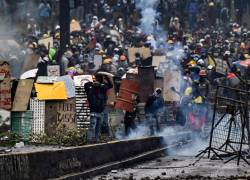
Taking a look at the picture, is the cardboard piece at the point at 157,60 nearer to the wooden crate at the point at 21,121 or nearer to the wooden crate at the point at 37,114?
the wooden crate at the point at 37,114

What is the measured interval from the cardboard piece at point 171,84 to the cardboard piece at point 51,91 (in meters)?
6.29

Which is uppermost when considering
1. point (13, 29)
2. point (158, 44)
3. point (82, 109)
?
point (13, 29)

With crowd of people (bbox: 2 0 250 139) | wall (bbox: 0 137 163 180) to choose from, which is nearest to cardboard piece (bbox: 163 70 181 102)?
crowd of people (bbox: 2 0 250 139)

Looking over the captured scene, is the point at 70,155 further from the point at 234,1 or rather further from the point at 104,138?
the point at 234,1

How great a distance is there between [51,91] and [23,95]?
626 millimetres

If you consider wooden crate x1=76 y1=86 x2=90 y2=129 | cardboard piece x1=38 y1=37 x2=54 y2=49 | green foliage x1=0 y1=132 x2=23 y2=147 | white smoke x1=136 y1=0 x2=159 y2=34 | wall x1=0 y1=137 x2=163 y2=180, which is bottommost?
wall x1=0 y1=137 x2=163 y2=180

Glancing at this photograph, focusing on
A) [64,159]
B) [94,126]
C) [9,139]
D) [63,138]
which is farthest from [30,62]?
[64,159]

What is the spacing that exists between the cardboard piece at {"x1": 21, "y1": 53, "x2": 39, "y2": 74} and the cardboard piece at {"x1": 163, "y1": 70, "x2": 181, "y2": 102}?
171 inches

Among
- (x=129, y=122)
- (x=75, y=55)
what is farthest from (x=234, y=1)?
(x=129, y=122)

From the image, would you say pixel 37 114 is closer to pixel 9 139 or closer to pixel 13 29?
pixel 9 139

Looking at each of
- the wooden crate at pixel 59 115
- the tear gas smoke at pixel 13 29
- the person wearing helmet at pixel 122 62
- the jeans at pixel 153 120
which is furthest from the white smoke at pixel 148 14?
the wooden crate at pixel 59 115

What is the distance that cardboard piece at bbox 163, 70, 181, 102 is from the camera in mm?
24797

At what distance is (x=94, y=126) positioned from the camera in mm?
17719

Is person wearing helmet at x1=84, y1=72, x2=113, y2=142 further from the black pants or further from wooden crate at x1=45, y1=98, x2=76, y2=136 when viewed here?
the black pants
